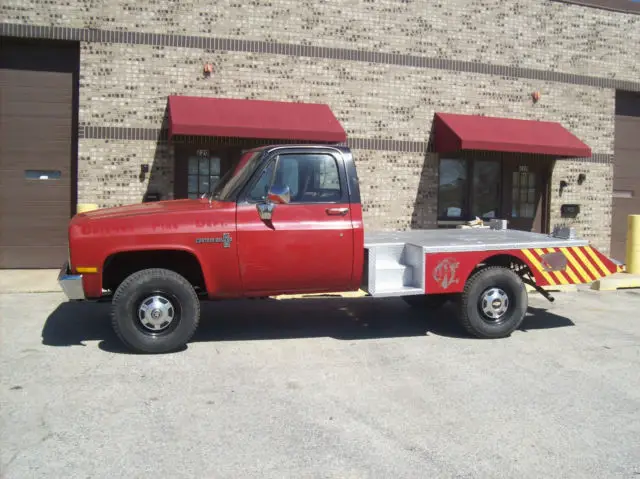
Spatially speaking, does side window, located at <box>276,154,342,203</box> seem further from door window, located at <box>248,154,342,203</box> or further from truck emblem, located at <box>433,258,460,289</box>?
truck emblem, located at <box>433,258,460,289</box>

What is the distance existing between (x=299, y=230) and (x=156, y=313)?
1.65m

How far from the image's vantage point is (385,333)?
7129 millimetres

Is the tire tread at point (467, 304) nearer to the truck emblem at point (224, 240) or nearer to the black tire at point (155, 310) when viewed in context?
the truck emblem at point (224, 240)

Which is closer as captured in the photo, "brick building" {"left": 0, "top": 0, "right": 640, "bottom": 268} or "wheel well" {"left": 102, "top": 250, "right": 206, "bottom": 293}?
"wheel well" {"left": 102, "top": 250, "right": 206, "bottom": 293}

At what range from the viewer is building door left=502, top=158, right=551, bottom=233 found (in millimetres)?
13711

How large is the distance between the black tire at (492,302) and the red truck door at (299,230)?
1472 millimetres

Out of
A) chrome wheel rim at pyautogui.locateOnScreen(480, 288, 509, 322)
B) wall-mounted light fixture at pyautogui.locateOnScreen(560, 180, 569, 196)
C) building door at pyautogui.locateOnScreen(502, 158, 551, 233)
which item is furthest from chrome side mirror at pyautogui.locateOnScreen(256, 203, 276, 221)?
wall-mounted light fixture at pyautogui.locateOnScreen(560, 180, 569, 196)

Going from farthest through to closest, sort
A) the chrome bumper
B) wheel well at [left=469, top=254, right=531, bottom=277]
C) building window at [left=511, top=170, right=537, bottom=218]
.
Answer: building window at [left=511, top=170, right=537, bottom=218] < wheel well at [left=469, top=254, right=531, bottom=277] < the chrome bumper

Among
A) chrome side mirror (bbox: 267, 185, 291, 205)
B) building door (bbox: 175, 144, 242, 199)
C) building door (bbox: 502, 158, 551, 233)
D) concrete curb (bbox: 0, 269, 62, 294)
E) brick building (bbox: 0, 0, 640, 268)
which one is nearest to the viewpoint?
chrome side mirror (bbox: 267, 185, 291, 205)

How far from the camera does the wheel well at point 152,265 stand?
631 centimetres

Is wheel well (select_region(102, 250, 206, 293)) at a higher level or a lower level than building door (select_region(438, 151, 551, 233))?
lower

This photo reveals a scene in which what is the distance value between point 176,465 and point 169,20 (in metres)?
9.71

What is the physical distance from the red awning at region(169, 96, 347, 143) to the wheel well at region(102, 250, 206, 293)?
4.24m

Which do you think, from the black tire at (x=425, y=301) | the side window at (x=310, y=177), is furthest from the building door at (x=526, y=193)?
the side window at (x=310, y=177)
